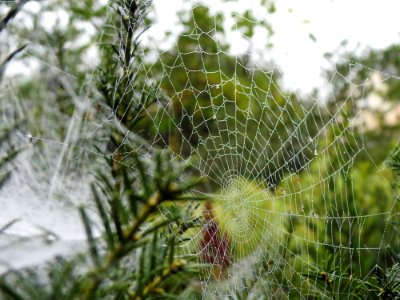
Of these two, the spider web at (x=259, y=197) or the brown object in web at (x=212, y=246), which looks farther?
the brown object in web at (x=212, y=246)

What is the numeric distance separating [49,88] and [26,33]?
23 centimetres

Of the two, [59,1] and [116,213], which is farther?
[59,1]

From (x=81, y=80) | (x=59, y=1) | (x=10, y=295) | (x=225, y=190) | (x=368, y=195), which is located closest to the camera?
(x=10, y=295)

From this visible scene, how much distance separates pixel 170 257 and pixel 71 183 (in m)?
1.13

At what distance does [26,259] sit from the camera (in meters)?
0.50

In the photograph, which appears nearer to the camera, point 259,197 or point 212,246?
point 212,246

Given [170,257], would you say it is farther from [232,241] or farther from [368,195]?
[368,195]

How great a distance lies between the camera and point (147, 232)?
0.38 meters

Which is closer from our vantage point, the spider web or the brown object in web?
the spider web

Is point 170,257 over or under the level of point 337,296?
over

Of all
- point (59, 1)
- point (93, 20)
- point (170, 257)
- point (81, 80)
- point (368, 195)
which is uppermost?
point (59, 1)

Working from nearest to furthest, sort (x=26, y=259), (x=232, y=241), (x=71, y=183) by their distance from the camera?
(x=26, y=259)
(x=71, y=183)
(x=232, y=241)

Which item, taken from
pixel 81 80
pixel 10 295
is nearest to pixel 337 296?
pixel 10 295

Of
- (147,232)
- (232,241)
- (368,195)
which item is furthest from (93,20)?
(368,195)
